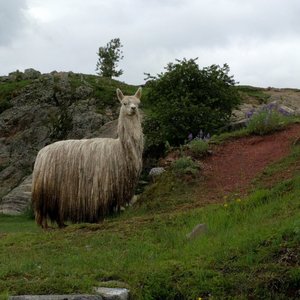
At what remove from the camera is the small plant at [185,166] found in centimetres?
1418

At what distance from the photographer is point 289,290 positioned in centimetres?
745

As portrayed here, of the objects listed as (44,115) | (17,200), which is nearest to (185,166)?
(17,200)

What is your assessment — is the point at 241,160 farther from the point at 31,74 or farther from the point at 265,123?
the point at 31,74

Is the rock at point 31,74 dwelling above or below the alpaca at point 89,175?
above

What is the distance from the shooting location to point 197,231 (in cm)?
976

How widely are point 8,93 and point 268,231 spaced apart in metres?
20.2

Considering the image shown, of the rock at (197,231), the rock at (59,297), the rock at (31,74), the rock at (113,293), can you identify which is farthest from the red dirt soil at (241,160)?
the rock at (31,74)

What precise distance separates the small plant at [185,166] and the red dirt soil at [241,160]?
252 millimetres

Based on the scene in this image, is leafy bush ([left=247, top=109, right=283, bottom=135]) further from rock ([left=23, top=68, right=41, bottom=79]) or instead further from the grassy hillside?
rock ([left=23, top=68, right=41, bottom=79])

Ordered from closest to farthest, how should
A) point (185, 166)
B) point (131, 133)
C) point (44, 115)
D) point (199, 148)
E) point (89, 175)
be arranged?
point (89, 175) → point (131, 133) → point (185, 166) → point (199, 148) → point (44, 115)

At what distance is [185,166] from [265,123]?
2.81 meters

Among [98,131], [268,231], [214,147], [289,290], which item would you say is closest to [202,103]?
[214,147]

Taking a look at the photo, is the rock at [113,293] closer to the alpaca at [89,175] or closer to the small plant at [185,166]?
the alpaca at [89,175]

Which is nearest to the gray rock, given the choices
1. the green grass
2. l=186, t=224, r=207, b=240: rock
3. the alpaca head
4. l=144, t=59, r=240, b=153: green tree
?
the green grass
